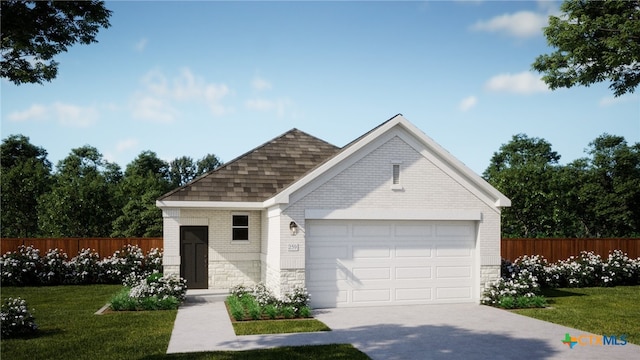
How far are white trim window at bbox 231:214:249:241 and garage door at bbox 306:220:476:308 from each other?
480 centimetres

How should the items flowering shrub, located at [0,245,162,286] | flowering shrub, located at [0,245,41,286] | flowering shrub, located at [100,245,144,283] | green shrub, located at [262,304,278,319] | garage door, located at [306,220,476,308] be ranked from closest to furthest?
green shrub, located at [262,304,278,319], garage door, located at [306,220,476,308], flowering shrub, located at [0,245,41,286], flowering shrub, located at [0,245,162,286], flowering shrub, located at [100,245,144,283]

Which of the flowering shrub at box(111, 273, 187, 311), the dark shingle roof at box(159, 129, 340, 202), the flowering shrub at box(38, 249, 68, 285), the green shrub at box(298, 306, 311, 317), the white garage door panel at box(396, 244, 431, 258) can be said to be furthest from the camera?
the flowering shrub at box(38, 249, 68, 285)

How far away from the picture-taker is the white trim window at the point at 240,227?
20.0m

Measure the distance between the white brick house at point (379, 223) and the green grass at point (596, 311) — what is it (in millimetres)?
2446

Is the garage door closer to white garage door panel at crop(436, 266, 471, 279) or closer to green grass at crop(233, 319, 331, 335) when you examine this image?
white garage door panel at crop(436, 266, 471, 279)

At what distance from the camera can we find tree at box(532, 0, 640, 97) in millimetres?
16547

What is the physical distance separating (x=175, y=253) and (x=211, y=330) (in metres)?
6.22

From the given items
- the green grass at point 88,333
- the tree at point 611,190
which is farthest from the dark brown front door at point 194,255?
→ the tree at point 611,190

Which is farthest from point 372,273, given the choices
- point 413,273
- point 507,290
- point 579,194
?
point 579,194

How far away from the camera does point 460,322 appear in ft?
44.7

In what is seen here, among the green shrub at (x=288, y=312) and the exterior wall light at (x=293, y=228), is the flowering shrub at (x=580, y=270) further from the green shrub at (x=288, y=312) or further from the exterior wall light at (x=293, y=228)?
the green shrub at (x=288, y=312)

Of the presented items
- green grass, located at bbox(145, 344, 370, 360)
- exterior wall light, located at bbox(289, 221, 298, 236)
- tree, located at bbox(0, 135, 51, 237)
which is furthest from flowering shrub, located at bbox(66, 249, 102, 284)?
tree, located at bbox(0, 135, 51, 237)

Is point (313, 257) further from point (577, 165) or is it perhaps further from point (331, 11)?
point (577, 165)

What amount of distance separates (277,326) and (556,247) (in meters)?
17.0
